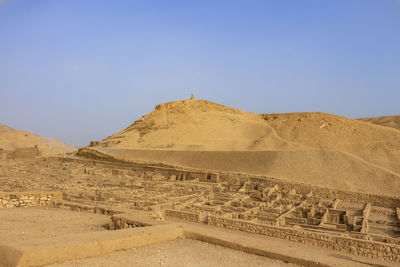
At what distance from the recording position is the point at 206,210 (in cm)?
1590

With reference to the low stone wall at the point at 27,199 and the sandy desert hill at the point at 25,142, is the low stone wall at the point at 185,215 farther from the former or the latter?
the sandy desert hill at the point at 25,142

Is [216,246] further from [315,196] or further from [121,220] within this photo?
[315,196]

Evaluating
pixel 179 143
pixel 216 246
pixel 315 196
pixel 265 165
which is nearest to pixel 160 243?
pixel 216 246

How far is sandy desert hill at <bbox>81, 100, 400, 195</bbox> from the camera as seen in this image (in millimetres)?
25750

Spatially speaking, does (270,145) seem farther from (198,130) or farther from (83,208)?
(83,208)

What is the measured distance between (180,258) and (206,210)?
33.2 ft

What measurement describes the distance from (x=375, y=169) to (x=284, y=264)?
74.7 feet

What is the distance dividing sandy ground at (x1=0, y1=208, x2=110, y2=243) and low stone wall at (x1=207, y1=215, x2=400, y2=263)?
181 inches

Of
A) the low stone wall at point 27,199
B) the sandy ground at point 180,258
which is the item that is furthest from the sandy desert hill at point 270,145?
the sandy ground at point 180,258

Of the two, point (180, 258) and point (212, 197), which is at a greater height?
point (180, 258)

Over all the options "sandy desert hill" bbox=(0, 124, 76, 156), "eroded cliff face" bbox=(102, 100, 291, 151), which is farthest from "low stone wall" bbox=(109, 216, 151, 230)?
"sandy desert hill" bbox=(0, 124, 76, 156)

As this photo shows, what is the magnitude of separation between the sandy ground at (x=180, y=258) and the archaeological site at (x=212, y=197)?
0.06 feet

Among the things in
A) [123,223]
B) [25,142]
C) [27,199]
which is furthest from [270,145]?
[25,142]

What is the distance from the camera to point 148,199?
16.5 metres
